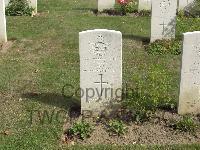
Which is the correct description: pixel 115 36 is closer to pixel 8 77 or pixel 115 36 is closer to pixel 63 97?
pixel 63 97

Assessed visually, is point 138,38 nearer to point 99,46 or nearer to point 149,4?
point 149,4

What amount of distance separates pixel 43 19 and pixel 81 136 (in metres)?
6.63

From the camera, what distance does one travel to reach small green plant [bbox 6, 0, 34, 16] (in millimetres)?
12688

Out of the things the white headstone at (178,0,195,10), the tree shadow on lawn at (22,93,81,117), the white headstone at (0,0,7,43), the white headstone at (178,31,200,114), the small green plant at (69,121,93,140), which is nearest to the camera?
the small green plant at (69,121,93,140)

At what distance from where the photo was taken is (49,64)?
9.09 meters

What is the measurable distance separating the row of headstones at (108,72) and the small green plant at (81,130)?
21.4 inches

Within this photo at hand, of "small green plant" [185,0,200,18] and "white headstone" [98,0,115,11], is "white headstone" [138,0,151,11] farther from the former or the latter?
"small green plant" [185,0,200,18]

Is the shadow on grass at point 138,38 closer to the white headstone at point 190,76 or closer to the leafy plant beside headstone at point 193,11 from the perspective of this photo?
the leafy plant beside headstone at point 193,11

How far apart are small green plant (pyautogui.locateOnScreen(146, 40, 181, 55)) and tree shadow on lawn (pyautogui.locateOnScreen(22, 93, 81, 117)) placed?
3013 mm

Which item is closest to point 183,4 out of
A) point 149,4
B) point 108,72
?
point 149,4

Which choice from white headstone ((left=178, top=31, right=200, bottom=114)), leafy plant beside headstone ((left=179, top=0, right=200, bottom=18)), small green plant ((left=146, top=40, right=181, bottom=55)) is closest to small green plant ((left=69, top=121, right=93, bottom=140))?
white headstone ((left=178, top=31, right=200, bottom=114))

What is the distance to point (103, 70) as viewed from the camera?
670cm

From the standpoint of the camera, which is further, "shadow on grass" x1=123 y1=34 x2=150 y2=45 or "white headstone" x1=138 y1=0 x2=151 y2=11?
"white headstone" x1=138 y1=0 x2=151 y2=11

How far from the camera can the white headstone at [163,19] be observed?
10055mm
